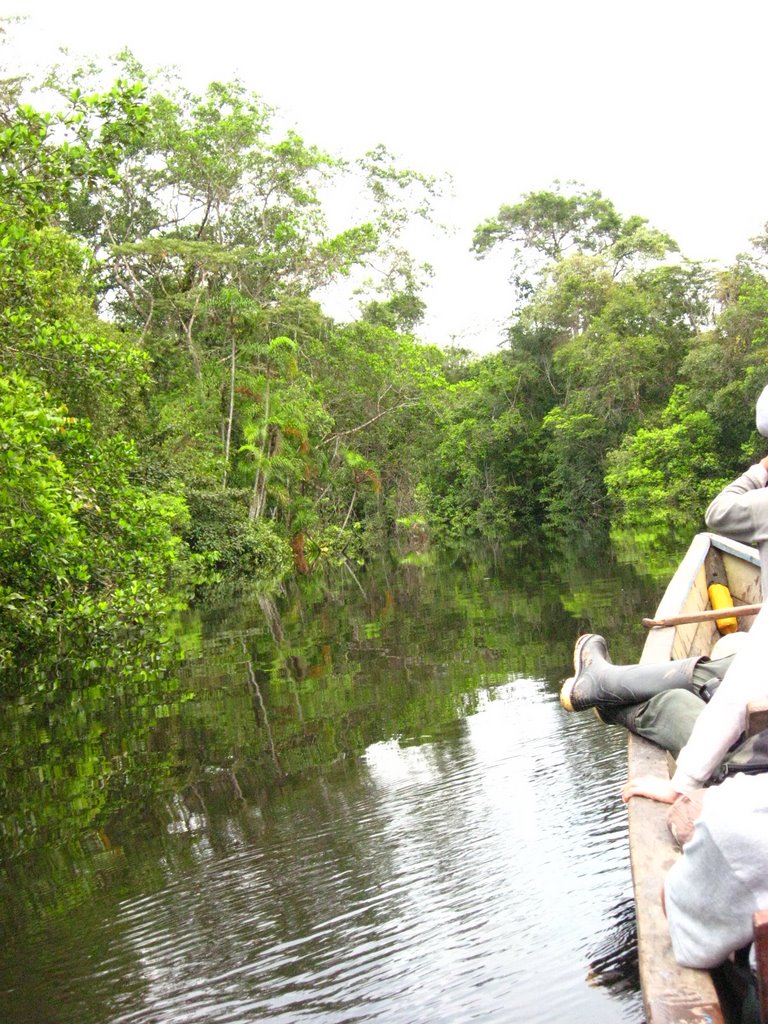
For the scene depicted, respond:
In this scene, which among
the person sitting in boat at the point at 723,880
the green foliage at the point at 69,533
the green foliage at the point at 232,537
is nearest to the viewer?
the person sitting in boat at the point at 723,880

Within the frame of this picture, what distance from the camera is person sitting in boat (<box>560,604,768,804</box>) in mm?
2139

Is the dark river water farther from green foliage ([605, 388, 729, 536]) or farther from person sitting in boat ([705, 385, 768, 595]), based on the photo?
green foliage ([605, 388, 729, 536])

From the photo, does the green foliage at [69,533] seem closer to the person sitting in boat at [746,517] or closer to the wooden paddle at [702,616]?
the wooden paddle at [702,616]

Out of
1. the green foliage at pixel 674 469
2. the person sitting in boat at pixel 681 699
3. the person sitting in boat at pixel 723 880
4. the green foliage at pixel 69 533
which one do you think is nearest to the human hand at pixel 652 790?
the person sitting in boat at pixel 681 699

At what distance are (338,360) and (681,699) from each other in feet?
82.2

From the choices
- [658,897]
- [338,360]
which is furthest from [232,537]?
[658,897]

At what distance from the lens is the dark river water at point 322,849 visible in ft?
9.55

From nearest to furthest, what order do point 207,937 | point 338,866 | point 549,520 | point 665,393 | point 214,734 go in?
point 207,937 < point 338,866 < point 214,734 < point 665,393 < point 549,520

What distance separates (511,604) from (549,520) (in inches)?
912

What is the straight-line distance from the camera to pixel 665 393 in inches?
1120

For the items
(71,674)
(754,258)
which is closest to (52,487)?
(71,674)

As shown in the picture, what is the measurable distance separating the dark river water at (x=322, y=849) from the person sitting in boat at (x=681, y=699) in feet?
1.66

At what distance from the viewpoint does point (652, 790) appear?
2.59 m

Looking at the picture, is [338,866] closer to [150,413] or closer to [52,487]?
[52,487]
